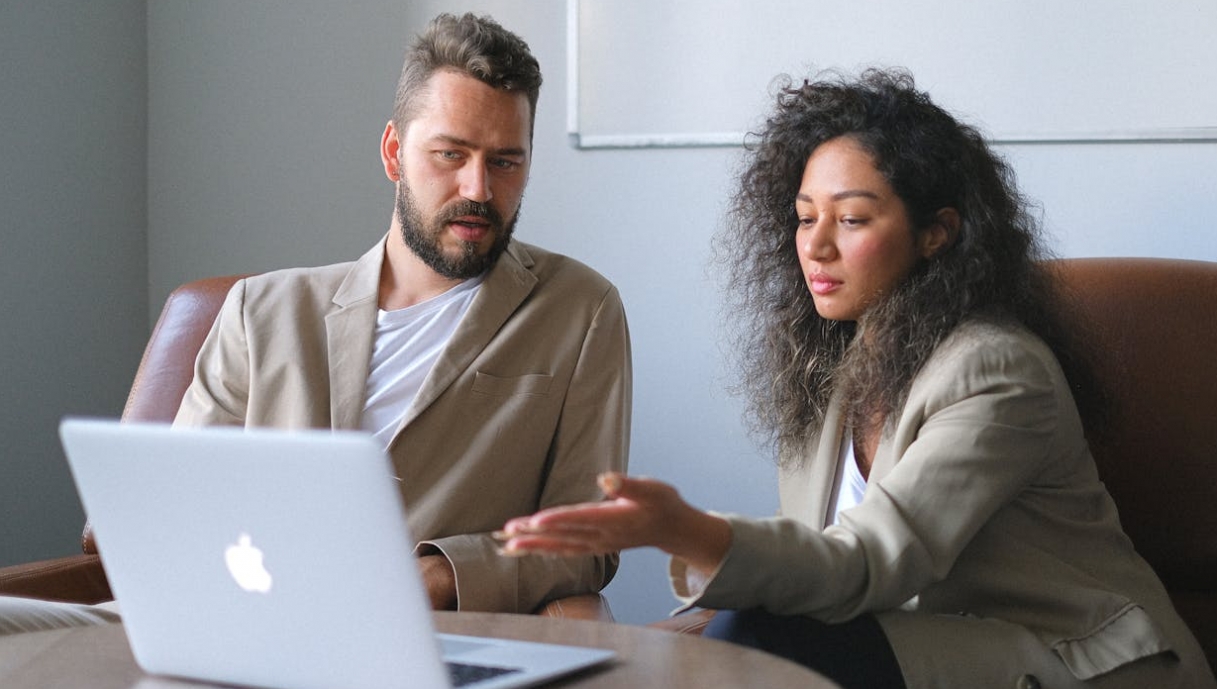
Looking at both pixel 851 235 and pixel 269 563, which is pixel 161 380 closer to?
pixel 851 235

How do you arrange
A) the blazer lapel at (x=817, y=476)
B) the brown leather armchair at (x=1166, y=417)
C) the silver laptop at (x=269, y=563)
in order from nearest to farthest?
the silver laptop at (x=269, y=563) → the blazer lapel at (x=817, y=476) → the brown leather armchair at (x=1166, y=417)

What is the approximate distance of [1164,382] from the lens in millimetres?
1972

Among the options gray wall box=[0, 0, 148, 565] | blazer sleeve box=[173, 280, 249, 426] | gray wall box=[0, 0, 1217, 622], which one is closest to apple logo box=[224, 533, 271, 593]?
blazer sleeve box=[173, 280, 249, 426]

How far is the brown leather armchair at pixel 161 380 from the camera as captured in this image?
2102mm

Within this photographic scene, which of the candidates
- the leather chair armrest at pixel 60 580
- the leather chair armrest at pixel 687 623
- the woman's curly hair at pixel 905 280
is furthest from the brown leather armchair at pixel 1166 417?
the leather chair armrest at pixel 60 580

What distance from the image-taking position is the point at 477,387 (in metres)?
2.03

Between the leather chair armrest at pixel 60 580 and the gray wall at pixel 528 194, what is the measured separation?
941 millimetres

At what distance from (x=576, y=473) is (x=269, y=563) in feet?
3.11

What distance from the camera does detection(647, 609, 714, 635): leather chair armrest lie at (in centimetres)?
171

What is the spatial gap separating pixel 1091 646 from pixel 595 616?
58 cm

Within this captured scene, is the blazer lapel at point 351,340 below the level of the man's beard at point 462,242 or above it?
below

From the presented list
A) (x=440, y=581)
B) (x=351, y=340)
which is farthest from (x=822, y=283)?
(x=351, y=340)

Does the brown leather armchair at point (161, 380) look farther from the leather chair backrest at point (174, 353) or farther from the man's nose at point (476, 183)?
the man's nose at point (476, 183)

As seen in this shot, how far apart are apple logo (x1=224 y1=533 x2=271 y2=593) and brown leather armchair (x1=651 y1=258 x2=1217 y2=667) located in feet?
3.97
